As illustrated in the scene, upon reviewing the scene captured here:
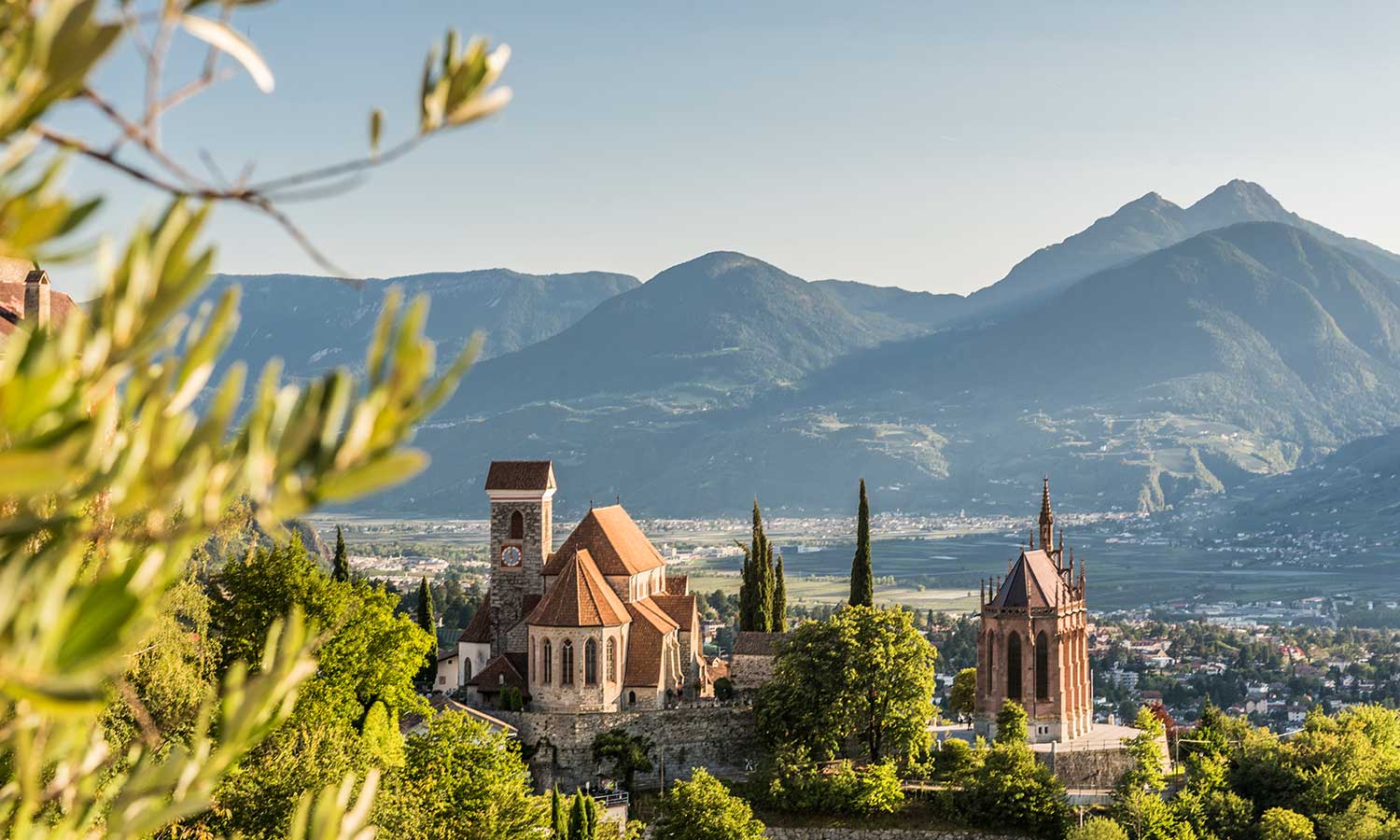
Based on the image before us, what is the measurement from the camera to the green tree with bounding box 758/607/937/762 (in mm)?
38219

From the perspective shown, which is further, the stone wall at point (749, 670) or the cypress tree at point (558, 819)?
the stone wall at point (749, 670)

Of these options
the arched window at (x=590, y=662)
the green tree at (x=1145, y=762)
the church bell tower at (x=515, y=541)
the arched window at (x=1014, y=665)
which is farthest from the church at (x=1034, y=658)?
the church bell tower at (x=515, y=541)

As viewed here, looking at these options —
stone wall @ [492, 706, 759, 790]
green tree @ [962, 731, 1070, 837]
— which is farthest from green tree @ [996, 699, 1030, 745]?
→ stone wall @ [492, 706, 759, 790]

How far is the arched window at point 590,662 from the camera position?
38.9 metres

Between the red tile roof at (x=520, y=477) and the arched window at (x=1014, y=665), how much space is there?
13.4 metres

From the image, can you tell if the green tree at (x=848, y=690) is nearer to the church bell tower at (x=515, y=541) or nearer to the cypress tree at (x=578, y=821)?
the church bell tower at (x=515, y=541)

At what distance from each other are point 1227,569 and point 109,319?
184 meters

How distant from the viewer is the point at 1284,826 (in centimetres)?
3691

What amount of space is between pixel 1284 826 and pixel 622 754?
15.4 meters

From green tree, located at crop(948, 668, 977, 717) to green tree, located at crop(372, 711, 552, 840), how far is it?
1916cm

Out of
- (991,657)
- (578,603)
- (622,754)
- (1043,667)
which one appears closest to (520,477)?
(578,603)

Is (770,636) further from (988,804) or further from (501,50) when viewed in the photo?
(501,50)

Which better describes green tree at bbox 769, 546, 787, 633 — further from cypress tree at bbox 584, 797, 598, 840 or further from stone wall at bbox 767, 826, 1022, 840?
cypress tree at bbox 584, 797, 598, 840

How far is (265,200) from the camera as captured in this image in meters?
3.54
